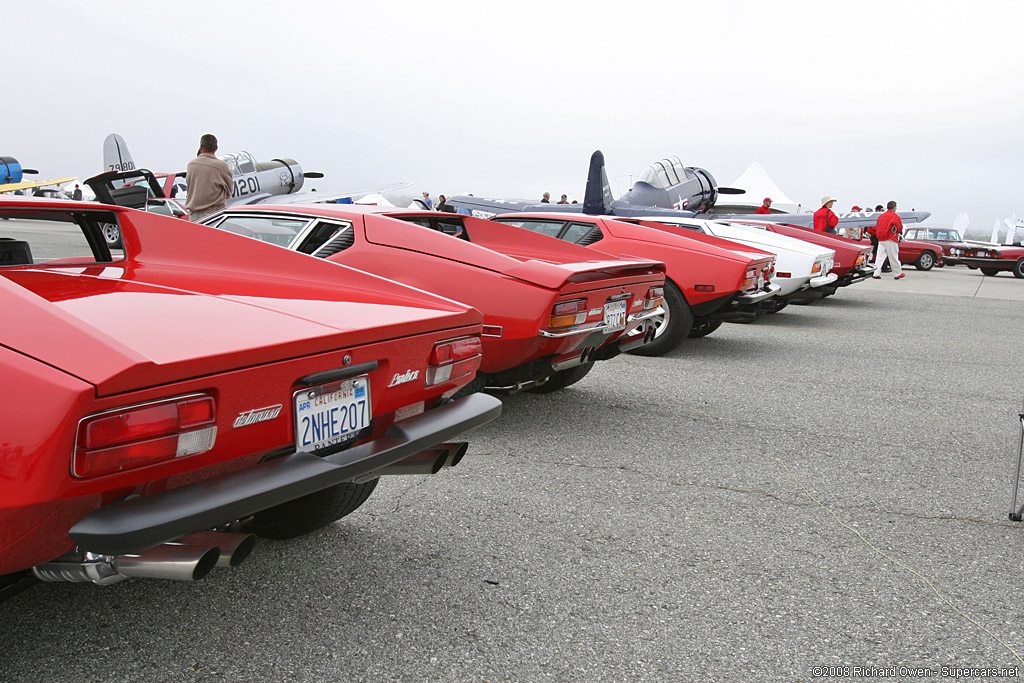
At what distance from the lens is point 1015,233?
4103 cm

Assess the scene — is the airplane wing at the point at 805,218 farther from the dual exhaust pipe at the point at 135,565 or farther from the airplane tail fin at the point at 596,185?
the dual exhaust pipe at the point at 135,565

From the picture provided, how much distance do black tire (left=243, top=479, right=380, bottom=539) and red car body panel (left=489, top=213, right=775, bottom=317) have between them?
4.32 m

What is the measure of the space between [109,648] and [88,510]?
0.68 m

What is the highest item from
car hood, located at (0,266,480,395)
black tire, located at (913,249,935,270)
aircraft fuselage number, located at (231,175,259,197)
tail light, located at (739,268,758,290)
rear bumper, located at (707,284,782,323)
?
aircraft fuselage number, located at (231,175,259,197)

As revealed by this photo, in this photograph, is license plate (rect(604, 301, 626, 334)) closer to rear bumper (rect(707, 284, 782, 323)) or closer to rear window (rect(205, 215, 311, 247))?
rear window (rect(205, 215, 311, 247))

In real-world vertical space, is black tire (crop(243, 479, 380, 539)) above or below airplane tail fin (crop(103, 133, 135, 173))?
below

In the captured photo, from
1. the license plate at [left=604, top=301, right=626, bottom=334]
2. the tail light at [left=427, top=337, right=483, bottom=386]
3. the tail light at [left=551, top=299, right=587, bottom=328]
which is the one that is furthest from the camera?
the license plate at [left=604, top=301, right=626, bottom=334]

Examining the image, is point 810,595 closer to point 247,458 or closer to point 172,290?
point 247,458

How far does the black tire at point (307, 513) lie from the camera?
2.79 metres

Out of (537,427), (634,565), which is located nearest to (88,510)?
(634,565)

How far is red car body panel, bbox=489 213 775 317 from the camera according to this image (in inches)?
272

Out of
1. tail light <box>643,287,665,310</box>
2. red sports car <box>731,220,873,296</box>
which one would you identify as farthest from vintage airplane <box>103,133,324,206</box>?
tail light <box>643,287,665,310</box>

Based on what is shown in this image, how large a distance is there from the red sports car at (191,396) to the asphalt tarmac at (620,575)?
16.5 inches

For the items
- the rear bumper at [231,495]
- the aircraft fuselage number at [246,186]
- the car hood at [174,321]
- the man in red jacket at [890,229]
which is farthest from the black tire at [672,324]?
the aircraft fuselage number at [246,186]
